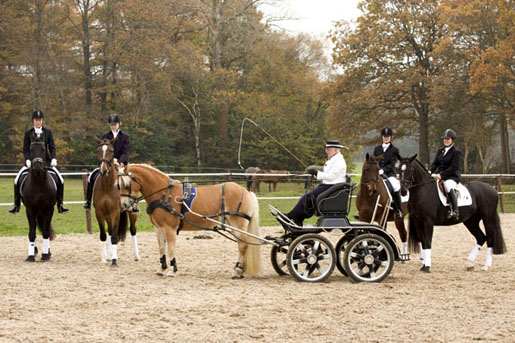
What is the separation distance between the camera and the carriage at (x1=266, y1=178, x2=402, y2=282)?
802cm

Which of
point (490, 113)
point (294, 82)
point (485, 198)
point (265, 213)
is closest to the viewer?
point (485, 198)

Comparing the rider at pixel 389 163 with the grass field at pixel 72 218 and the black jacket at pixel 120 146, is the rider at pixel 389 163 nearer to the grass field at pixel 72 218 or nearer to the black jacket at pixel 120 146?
the black jacket at pixel 120 146

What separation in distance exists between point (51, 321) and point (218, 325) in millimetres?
1610

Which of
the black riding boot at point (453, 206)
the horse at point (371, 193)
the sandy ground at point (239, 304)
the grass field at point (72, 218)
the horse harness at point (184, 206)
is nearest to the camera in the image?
the sandy ground at point (239, 304)

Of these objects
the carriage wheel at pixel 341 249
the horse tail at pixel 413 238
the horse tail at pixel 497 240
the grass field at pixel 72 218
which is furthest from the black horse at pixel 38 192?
the horse tail at pixel 497 240

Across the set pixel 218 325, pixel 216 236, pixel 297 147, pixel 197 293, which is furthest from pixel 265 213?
pixel 297 147

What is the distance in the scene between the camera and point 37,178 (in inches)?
384

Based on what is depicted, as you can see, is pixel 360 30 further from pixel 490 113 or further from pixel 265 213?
pixel 265 213

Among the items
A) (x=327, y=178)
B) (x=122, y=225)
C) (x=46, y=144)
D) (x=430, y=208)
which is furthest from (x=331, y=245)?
(x=46, y=144)

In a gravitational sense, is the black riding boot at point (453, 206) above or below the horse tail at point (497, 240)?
above

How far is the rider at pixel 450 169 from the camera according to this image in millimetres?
9164

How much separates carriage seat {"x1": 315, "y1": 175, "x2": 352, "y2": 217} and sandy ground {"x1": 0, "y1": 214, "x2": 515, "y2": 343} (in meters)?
0.95

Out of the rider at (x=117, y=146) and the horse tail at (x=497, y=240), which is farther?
the rider at (x=117, y=146)

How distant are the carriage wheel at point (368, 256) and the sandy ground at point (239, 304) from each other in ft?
0.66
